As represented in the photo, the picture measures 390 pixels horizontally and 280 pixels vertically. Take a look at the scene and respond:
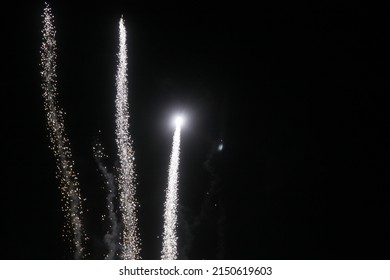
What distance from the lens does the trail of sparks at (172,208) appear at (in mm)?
13234

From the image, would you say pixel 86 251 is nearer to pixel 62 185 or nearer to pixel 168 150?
pixel 62 185

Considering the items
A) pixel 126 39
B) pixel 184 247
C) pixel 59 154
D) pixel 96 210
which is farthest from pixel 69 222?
pixel 126 39

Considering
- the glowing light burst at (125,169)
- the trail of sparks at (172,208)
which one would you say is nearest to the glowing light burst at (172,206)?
the trail of sparks at (172,208)

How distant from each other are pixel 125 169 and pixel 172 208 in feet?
5.13

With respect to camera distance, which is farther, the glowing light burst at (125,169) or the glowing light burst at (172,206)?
the glowing light burst at (172,206)

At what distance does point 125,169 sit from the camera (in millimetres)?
12820

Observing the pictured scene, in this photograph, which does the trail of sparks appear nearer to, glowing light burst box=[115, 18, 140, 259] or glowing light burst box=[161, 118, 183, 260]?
glowing light burst box=[161, 118, 183, 260]

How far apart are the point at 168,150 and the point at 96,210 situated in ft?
7.70

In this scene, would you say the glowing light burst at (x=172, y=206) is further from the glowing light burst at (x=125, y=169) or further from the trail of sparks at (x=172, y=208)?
the glowing light burst at (x=125, y=169)

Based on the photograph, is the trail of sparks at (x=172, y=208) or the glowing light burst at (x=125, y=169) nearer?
the glowing light burst at (x=125, y=169)

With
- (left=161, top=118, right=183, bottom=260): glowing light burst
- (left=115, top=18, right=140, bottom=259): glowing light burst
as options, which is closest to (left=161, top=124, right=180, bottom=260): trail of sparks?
(left=161, top=118, right=183, bottom=260): glowing light burst

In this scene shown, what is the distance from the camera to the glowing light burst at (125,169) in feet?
42.1

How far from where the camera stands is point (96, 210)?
13438 mm

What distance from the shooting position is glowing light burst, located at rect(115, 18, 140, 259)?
12828 millimetres
